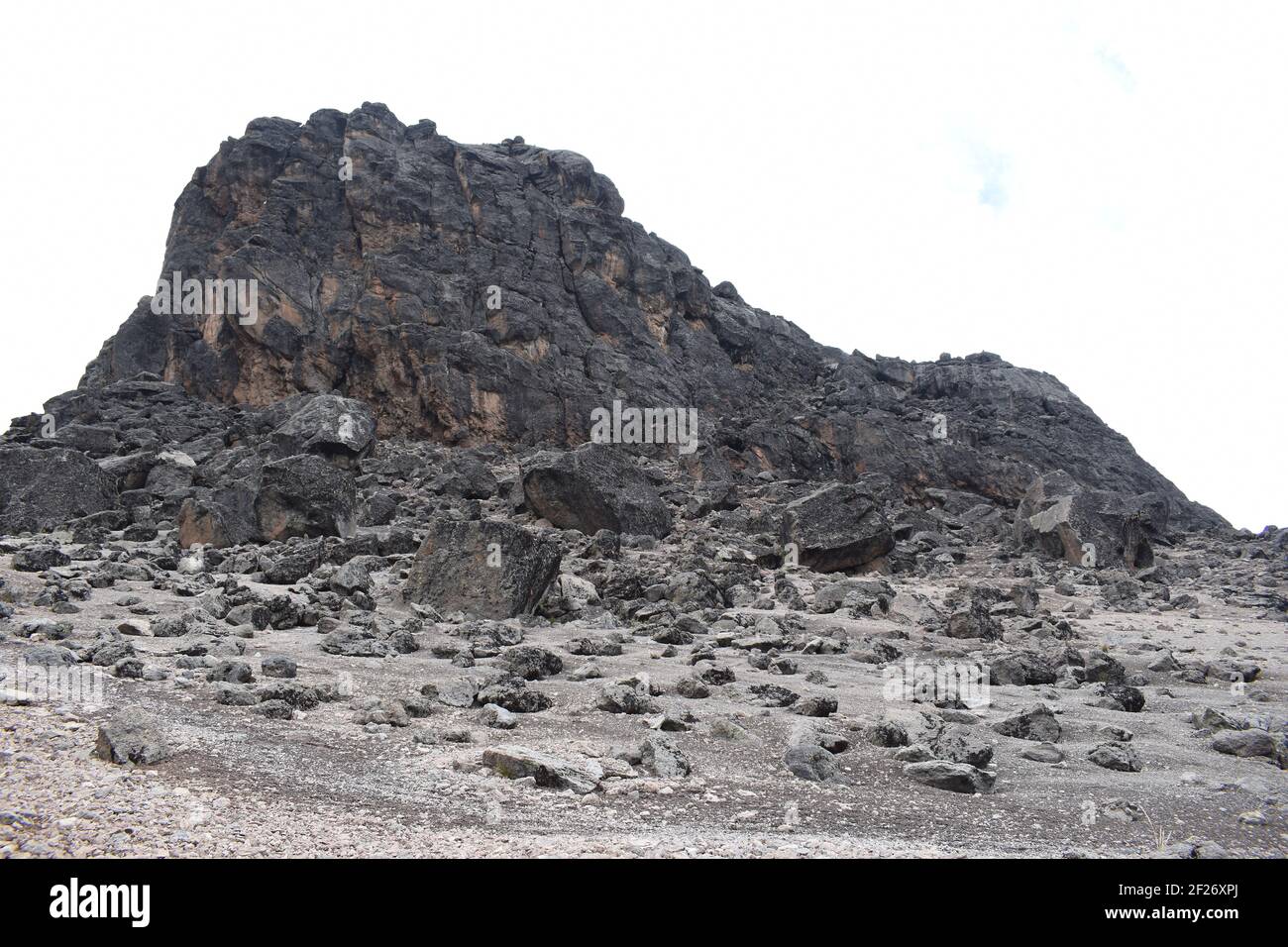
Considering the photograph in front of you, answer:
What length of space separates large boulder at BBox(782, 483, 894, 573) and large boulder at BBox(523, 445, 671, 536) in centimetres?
413

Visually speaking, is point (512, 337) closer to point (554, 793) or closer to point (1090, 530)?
point (1090, 530)

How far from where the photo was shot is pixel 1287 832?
16.1 ft

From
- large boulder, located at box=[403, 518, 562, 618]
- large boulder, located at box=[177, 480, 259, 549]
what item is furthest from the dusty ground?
large boulder, located at box=[177, 480, 259, 549]

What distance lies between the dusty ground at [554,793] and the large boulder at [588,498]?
14.9 meters

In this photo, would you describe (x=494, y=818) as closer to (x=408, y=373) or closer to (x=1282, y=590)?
(x=1282, y=590)

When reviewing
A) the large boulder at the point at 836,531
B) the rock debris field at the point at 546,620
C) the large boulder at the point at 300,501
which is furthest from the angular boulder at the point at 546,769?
the large boulder at the point at 836,531

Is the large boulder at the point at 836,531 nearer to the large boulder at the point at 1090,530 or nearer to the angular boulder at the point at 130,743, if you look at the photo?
the large boulder at the point at 1090,530

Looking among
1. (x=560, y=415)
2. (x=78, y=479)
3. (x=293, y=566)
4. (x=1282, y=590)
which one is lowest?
(x=1282, y=590)

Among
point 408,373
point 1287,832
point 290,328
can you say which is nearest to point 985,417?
point 408,373

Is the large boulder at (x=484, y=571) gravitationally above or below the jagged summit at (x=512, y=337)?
below

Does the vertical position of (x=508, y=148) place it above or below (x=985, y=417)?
above

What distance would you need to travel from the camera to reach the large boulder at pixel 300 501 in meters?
18.8

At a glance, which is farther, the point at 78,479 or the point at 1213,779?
the point at 78,479
